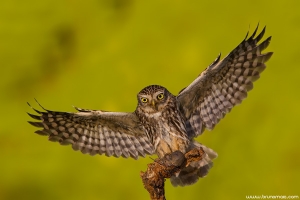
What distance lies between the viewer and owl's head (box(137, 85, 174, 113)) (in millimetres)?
4578

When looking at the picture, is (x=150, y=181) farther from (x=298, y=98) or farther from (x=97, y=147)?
(x=298, y=98)

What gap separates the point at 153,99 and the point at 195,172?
2.59 ft

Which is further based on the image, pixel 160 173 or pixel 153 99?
pixel 153 99

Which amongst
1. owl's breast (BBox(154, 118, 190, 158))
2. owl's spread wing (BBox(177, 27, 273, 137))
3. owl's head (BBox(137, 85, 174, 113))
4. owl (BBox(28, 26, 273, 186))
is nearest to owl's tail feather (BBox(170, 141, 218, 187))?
owl (BBox(28, 26, 273, 186))

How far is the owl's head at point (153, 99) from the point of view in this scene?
4578 mm

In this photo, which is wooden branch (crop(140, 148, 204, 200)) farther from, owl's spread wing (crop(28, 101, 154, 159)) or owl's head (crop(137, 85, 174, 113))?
owl's spread wing (crop(28, 101, 154, 159))

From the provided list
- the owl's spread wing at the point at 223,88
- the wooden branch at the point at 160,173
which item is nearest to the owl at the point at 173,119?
the owl's spread wing at the point at 223,88

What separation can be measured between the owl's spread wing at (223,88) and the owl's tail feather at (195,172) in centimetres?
22

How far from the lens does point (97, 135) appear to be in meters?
4.95

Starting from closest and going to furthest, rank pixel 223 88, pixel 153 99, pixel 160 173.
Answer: pixel 160 173
pixel 153 99
pixel 223 88

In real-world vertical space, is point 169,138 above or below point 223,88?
below

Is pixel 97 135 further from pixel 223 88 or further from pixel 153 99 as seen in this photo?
pixel 223 88

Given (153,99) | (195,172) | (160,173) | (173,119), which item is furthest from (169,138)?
(160,173)

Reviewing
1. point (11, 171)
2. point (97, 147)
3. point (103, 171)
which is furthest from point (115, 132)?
point (11, 171)
